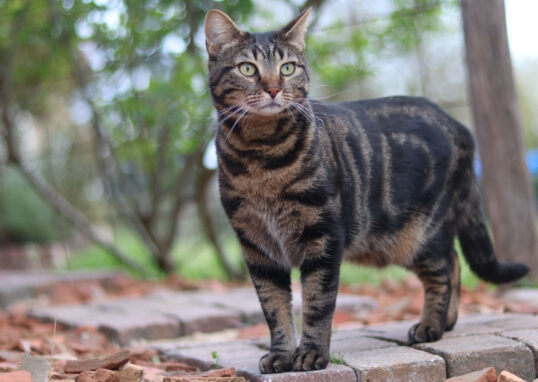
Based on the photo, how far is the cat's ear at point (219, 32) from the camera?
109 inches

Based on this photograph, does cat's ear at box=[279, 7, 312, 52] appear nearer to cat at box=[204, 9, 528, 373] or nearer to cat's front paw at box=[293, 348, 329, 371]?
cat at box=[204, 9, 528, 373]

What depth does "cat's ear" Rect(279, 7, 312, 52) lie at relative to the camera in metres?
2.79

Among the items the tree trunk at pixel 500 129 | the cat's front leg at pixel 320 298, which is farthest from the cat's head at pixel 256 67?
the tree trunk at pixel 500 129

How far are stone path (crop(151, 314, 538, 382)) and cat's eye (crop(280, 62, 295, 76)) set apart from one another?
1.20 meters

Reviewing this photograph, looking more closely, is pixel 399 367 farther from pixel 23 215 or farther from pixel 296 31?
pixel 23 215

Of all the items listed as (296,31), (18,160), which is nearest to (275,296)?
(296,31)

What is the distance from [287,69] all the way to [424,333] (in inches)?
52.6

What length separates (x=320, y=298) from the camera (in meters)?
2.52

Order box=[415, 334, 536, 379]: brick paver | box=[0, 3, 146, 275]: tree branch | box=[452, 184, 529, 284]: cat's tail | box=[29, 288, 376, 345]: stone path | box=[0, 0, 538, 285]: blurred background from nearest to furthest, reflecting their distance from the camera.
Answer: box=[415, 334, 536, 379]: brick paver < box=[452, 184, 529, 284]: cat's tail < box=[29, 288, 376, 345]: stone path < box=[0, 0, 538, 285]: blurred background < box=[0, 3, 146, 275]: tree branch

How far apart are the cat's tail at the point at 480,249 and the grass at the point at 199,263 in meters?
0.37

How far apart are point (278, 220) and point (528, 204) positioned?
2.59 metres

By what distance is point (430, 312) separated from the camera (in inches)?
116

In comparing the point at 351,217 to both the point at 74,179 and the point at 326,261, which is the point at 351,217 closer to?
the point at 326,261

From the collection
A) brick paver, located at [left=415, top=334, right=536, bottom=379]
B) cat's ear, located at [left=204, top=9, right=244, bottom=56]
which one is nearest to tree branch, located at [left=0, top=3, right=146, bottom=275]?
cat's ear, located at [left=204, top=9, right=244, bottom=56]
